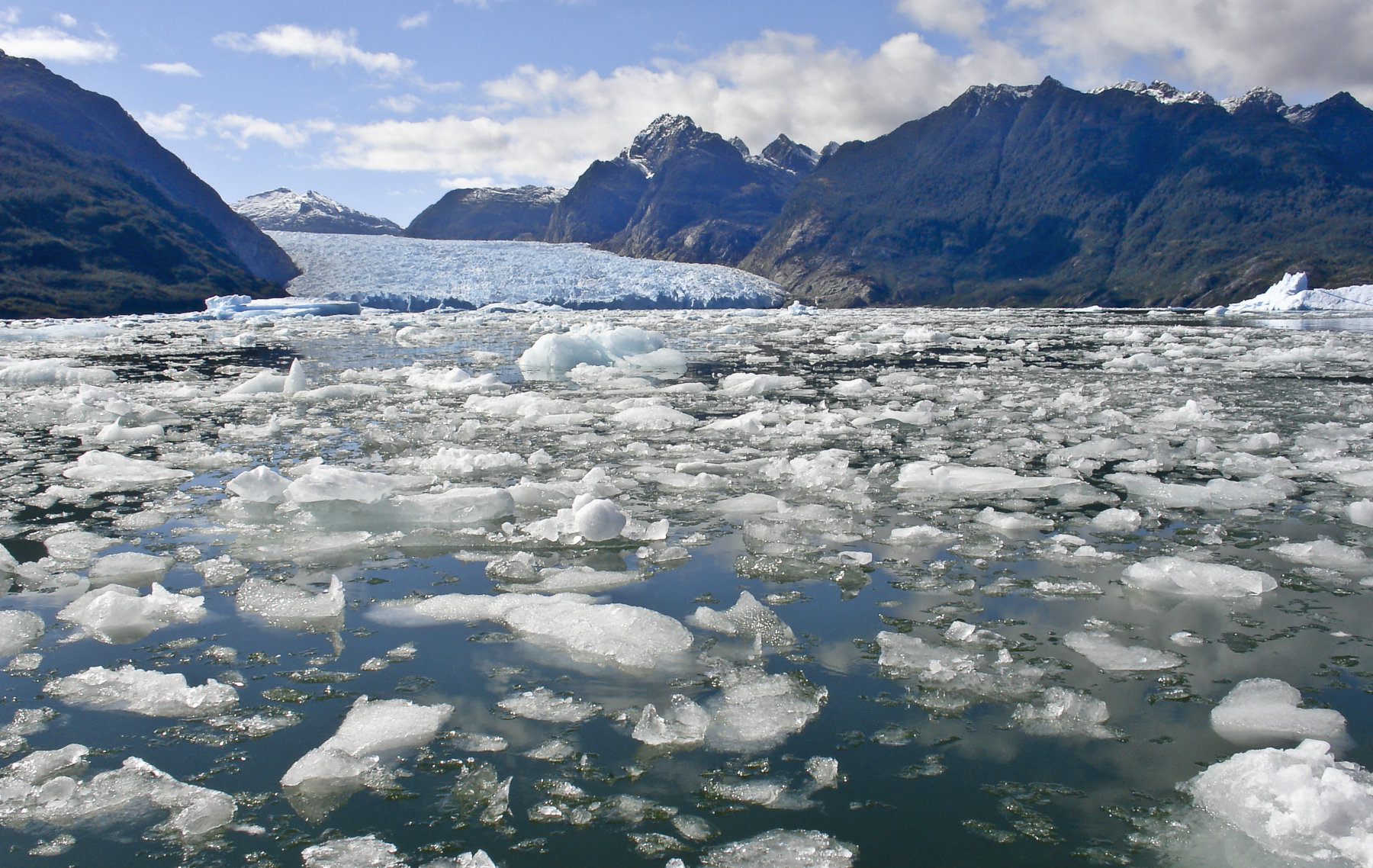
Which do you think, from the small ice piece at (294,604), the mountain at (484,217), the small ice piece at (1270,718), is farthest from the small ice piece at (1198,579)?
the mountain at (484,217)

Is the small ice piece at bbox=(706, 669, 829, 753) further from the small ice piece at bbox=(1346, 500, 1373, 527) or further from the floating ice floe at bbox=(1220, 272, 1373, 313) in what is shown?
the floating ice floe at bbox=(1220, 272, 1373, 313)

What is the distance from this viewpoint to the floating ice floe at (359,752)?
7.52ft

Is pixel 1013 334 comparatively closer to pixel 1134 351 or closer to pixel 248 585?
pixel 1134 351

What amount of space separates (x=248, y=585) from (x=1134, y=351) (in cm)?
1848

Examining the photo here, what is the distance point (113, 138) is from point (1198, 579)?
308 ft

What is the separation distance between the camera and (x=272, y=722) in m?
2.67

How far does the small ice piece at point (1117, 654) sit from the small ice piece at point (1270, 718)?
28 cm

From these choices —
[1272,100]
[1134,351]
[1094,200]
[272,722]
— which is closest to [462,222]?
[1094,200]

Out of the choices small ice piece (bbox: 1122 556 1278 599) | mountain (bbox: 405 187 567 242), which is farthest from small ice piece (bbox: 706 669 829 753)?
mountain (bbox: 405 187 567 242)

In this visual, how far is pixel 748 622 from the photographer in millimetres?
3451

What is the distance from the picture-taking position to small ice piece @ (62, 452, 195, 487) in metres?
6.04

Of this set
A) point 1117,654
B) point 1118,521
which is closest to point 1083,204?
point 1118,521

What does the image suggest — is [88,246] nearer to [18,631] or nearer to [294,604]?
[18,631]

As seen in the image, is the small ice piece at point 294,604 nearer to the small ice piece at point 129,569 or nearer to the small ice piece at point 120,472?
the small ice piece at point 129,569
